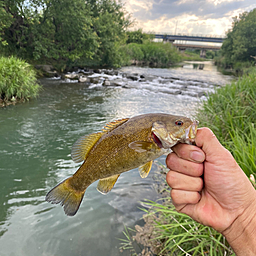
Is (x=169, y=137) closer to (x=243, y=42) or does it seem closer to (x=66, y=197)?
(x=66, y=197)

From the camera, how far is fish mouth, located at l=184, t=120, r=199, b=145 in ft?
5.55

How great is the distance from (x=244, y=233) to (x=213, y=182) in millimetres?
574

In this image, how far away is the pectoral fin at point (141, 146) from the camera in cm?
161

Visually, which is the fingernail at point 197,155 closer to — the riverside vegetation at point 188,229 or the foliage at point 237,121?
the riverside vegetation at point 188,229

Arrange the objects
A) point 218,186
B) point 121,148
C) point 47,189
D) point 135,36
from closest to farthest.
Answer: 1. point 121,148
2. point 218,186
3. point 47,189
4. point 135,36

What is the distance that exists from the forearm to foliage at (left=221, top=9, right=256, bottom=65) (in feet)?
163

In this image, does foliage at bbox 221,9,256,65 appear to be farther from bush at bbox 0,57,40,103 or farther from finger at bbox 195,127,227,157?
finger at bbox 195,127,227,157

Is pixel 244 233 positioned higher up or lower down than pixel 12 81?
lower down

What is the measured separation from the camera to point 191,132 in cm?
172

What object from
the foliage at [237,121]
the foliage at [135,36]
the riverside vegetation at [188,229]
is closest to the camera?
the riverside vegetation at [188,229]

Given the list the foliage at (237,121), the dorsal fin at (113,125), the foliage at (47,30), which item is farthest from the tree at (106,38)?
the dorsal fin at (113,125)

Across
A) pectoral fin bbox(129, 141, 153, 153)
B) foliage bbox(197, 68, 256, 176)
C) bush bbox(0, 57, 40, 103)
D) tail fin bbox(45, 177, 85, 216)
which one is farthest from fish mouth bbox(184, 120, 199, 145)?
Answer: bush bbox(0, 57, 40, 103)

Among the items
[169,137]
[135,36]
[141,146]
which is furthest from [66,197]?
[135,36]

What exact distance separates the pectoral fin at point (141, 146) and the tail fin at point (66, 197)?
793 millimetres
